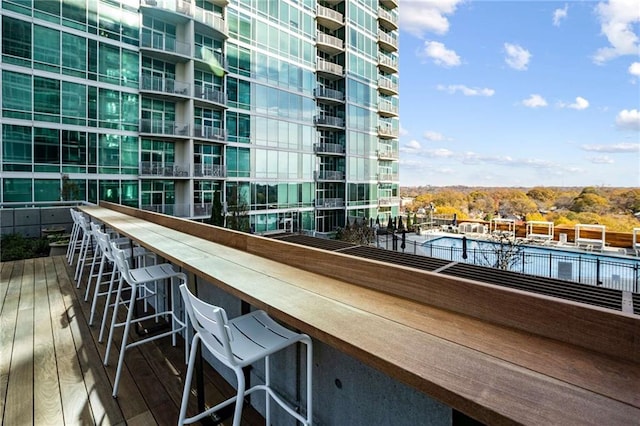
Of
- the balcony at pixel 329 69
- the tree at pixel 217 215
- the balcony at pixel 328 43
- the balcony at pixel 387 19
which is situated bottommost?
the tree at pixel 217 215

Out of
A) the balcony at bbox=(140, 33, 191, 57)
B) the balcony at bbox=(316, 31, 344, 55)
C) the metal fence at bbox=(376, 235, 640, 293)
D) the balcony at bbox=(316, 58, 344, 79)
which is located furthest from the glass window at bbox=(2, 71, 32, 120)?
the balcony at bbox=(316, 31, 344, 55)

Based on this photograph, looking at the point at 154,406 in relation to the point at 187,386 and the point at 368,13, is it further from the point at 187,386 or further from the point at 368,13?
the point at 368,13

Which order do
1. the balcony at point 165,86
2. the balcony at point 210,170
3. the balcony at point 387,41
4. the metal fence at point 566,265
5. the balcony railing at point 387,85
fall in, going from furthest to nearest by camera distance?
the balcony railing at point 387,85, the balcony at point 387,41, the balcony at point 210,170, the balcony at point 165,86, the metal fence at point 566,265

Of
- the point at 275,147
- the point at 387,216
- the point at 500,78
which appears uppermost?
the point at 500,78

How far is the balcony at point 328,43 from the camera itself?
20.9 m

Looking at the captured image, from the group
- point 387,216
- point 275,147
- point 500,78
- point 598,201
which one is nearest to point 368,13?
point 275,147

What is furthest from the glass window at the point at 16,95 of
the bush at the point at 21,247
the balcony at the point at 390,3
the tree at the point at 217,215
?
the balcony at the point at 390,3

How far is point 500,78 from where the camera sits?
34406 mm

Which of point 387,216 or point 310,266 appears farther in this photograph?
point 387,216

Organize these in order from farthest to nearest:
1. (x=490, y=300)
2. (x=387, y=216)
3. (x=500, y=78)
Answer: (x=500, y=78) < (x=387, y=216) < (x=490, y=300)

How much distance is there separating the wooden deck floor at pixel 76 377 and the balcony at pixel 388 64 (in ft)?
83.3

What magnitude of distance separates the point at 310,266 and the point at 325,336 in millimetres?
875

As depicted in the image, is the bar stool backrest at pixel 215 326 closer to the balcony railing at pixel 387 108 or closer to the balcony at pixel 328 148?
the balcony at pixel 328 148

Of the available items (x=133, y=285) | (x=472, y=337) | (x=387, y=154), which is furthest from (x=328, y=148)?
(x=472, y=337)
